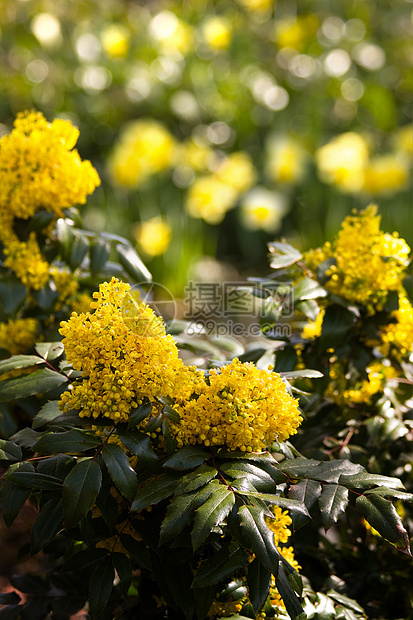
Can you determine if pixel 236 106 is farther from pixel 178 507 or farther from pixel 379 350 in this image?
pixel 178 507

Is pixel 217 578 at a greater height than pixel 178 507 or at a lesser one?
lesser

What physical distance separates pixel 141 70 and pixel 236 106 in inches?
34.3

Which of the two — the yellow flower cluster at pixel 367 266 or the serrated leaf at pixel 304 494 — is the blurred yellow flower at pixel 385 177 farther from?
the serrated leaf at pixel 304 494

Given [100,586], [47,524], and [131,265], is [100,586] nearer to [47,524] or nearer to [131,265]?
[47,524]

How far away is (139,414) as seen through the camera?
109 centimetres

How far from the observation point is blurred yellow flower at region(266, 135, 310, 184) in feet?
15.0

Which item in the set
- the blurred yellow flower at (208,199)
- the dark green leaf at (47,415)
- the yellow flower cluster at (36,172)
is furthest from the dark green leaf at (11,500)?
the blurred yellow flower at (208,199)

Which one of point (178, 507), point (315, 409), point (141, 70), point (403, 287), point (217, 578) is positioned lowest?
point (315, 409)

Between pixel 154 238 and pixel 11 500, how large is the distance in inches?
112

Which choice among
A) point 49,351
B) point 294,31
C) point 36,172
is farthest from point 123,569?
point 294,31

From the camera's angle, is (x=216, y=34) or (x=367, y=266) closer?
(x=367, y=266)

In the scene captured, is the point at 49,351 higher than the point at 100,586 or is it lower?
higher

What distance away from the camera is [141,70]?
5.21m

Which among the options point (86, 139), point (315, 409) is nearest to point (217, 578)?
point (315, 409)
